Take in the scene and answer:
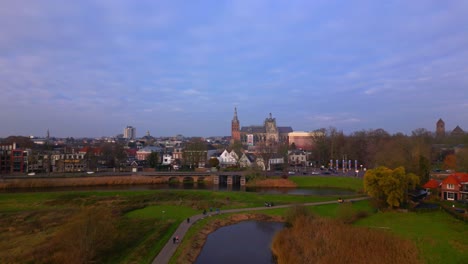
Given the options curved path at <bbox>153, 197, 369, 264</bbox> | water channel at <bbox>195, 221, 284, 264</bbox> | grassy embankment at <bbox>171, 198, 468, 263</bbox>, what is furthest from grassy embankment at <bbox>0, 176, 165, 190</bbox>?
water channel at <bbox>195, 221, 284, 264</bbox>

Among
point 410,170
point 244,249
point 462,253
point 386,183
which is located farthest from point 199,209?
point 410,170

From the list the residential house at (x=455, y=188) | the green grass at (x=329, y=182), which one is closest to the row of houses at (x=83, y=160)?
the green grass at (x=329, y=182)

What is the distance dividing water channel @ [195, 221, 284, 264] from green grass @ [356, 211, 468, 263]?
833 cm

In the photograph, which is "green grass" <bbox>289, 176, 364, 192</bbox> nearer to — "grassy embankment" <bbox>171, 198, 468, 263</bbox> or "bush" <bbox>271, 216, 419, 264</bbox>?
"grassy embankment" <bbox>171, 198, 468, 263</bbox>

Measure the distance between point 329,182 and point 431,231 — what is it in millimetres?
31915

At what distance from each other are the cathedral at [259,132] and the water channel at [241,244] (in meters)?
103

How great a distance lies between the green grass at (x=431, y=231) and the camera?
20531 millimetres

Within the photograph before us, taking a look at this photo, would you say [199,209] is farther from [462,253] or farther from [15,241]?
[462,253]

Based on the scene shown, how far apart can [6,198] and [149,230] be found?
26832mm

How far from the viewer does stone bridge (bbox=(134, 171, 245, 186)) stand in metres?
62.9

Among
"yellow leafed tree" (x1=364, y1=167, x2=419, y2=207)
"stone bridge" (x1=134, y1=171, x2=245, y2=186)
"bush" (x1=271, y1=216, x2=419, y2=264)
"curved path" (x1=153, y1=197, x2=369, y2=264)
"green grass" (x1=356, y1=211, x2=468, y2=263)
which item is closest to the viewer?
"bush" (x1=271, y1=216, x2=419, y2=264)

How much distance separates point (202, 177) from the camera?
6494 centimetres

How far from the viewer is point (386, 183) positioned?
1320 inches

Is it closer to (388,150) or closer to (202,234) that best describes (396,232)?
(202,234)
